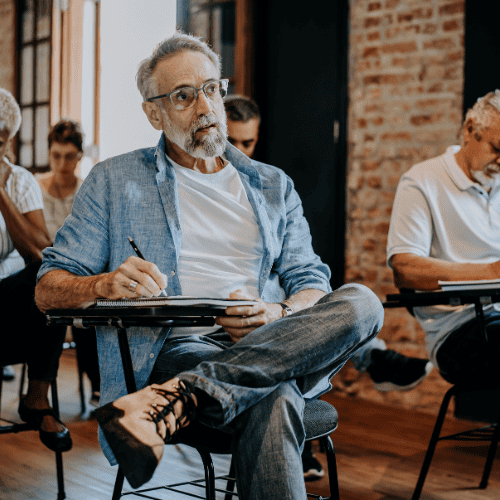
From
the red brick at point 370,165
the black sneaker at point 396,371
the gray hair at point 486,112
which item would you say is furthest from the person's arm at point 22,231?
the red brick at point 370,165

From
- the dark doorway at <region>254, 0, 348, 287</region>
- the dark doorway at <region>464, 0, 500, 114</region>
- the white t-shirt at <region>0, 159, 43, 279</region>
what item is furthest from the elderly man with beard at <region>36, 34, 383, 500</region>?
the dark doorway at <region>254, 0, 348, 287</region>

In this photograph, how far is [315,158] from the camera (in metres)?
4.05

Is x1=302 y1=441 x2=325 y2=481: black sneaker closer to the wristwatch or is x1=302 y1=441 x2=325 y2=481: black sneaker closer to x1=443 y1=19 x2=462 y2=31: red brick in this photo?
the wristwatch

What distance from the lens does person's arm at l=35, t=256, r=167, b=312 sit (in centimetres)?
150

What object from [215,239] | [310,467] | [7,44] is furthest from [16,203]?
[7,44]

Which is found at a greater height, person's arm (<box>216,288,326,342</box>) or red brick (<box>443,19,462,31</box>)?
red brick (<box>443,19,462,31</box>)

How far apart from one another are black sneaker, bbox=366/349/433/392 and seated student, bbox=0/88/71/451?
54.4 inches

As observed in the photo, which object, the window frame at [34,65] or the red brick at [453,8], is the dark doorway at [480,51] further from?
the window frame at [34,65]

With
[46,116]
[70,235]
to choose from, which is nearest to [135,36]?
[46,116]

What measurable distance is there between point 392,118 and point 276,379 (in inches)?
108

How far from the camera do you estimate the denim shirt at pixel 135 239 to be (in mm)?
1672

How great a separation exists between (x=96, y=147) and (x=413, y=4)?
291cm

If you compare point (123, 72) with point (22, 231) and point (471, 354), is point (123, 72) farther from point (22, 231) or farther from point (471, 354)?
point (471, 354)

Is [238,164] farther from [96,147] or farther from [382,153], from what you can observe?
[96,147]
